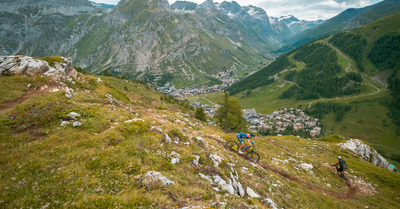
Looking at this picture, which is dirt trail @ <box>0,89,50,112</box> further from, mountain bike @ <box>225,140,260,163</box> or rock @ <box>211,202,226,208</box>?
mountain bike @ <box>225,140,260,163</box>

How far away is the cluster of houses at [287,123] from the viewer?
6230 inches

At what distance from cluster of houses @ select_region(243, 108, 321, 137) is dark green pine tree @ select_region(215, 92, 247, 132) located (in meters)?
117

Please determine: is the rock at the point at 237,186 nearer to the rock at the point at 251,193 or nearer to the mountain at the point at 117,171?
the mountain at the point at 117,171

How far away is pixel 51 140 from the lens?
13984 mm

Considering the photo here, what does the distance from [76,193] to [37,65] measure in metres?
35.1

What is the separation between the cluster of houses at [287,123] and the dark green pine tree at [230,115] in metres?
117

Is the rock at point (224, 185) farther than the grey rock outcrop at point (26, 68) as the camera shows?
No

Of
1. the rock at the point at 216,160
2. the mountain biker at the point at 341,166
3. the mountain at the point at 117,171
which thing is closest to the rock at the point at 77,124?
the mountain at the point at 117,171

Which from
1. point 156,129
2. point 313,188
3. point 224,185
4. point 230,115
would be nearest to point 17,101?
point 156,129

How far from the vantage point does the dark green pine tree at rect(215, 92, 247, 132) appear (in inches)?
2096

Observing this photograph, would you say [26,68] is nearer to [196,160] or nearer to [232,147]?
[196,160]

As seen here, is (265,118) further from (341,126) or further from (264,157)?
(264,157)

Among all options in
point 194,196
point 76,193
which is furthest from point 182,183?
point 76,193

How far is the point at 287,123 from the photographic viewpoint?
568ft
